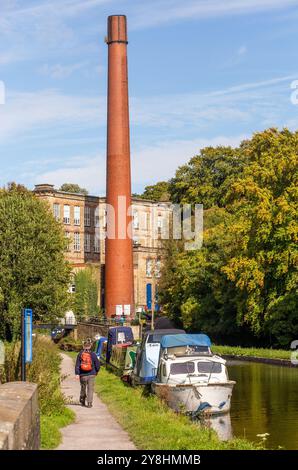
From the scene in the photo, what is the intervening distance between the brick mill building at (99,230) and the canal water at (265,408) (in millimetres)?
63877

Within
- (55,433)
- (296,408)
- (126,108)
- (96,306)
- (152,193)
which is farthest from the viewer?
(152,193)

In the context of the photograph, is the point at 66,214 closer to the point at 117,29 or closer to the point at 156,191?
the point at 156,191

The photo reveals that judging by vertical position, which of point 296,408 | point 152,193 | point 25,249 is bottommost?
point 296,408

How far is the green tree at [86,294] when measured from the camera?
332 ft

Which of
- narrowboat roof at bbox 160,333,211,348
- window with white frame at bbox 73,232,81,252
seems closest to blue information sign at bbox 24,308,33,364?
narrowboat roof at bbox 160,333,211,348

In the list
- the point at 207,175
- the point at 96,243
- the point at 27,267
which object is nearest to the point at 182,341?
the point at 27,267

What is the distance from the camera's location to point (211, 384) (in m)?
28.4

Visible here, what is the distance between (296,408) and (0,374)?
34.7ft

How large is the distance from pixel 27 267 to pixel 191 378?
96.9 ft

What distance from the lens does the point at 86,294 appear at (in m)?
102
